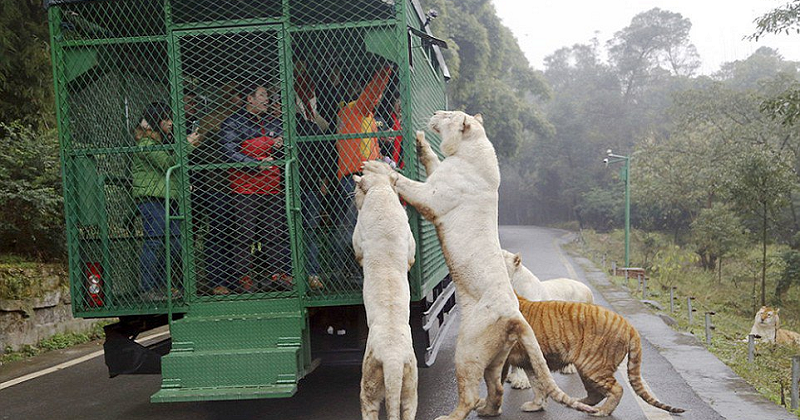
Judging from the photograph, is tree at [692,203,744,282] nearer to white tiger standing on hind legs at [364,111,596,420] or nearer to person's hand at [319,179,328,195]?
white tiger standing on hind legs at [364,111,596,420]

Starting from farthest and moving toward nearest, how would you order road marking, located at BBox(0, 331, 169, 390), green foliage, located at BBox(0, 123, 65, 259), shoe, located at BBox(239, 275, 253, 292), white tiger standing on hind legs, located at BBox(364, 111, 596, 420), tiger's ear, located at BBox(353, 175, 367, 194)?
green foliage, located at BBox(0, 123, 65, 259) < road marking, located at BBox(0, 331, 169, 390) < shoe, located at BBox(239, 275, 253, 292) < tiger's ear, located at BBox(353, 175, 367, 194) < white tiger standing on hind legs, located at BBox(364, 111, 596, 420)

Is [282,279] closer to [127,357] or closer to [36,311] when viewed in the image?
[127,357]

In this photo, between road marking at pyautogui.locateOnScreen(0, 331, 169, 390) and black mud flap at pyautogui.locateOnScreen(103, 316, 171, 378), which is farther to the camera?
road marking at pyautogui.locateOnScreen(0, 331, 169, 390)

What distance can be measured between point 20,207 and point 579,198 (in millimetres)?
42309

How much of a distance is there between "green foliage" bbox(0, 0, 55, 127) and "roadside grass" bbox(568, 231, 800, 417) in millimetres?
9480

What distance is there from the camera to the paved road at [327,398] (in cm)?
559

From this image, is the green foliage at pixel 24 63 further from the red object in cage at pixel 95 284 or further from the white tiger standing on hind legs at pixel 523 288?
the white tiger standing on hind legs at pixel 523 288

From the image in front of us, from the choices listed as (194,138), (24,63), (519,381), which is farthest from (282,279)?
(24,63)

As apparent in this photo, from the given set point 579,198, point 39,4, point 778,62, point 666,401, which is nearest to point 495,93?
point 579,198

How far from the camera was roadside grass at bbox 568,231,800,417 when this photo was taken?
745 centimetres

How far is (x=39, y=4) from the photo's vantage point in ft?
33.2

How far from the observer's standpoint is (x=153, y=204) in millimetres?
5711

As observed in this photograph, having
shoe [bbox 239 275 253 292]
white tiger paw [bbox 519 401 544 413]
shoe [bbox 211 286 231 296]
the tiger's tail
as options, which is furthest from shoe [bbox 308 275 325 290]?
the tiger's tail

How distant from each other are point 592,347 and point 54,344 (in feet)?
23.5
